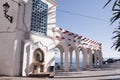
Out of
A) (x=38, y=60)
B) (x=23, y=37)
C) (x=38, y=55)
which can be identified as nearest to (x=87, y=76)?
(x=38, y=60)

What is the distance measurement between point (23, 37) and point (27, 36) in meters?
0.34

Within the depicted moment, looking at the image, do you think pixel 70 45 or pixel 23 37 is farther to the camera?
pixel 70 45

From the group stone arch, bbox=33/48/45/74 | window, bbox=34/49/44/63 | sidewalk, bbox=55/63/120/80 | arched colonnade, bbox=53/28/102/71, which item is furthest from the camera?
arched colonnade, bbox=53/28/102/71

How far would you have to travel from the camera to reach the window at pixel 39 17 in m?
15.6

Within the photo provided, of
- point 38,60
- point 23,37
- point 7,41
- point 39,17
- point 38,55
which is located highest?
point 39,17

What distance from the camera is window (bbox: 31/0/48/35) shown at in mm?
15633

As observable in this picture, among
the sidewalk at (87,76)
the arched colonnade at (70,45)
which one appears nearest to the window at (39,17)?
the arched colonnade at (70,45)

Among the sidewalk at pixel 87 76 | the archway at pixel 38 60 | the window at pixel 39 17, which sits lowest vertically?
the sidewalk at pixel 87 76

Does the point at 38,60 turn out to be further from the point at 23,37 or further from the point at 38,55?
the point at 23,37

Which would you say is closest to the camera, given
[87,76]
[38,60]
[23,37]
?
[23,37]

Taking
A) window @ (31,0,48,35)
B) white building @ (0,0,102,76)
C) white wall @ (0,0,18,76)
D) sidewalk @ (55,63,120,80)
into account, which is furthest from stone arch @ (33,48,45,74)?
white wall @ (0,0,18,76)

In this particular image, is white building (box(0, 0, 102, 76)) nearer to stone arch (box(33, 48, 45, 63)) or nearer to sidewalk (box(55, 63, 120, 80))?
stone arch (box(33, 48, 45, 63))

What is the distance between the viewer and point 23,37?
570 inches

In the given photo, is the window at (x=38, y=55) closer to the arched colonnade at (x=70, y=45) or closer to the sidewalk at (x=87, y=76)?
the sidewalk at (x=87, y=76)
